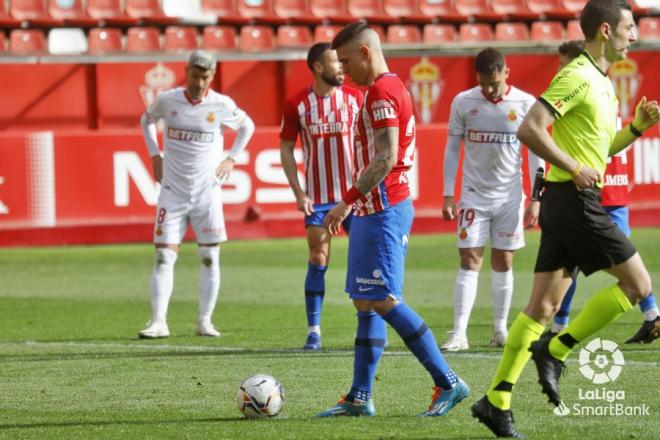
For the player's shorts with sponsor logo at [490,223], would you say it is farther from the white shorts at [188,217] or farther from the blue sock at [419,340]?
the blue sock at [419,340]

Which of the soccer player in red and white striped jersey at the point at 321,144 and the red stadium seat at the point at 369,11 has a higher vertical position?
the red stadium seat at the point at 369,11

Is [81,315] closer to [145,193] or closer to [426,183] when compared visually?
[145,193]

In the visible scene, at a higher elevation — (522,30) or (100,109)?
(522,30)

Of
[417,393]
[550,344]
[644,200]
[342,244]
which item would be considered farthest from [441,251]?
[550,344]

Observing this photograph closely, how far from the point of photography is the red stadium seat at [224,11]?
21.8m

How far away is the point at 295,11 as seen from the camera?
22234mm

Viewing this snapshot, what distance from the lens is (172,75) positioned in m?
19.1

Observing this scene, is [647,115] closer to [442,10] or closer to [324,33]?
[324,33]

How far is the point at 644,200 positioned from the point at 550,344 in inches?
516

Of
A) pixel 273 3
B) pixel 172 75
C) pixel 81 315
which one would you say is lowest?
pixel 81 315

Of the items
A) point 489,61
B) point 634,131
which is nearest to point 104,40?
point 489,61

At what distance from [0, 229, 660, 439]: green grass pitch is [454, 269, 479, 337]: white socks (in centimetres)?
26

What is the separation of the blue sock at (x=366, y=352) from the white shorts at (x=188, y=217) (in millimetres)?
4190
